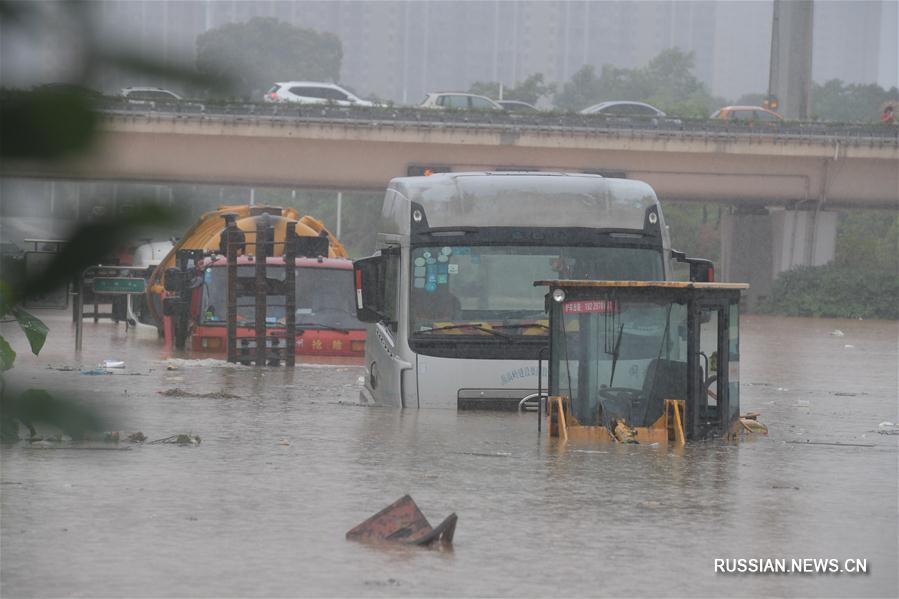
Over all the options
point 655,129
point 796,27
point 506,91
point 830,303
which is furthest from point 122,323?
point 506,91

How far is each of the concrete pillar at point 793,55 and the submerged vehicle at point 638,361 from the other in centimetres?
5240

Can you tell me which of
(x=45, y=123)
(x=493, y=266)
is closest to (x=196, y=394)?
(x=493, y=266)

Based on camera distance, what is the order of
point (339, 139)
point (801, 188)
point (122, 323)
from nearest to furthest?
point (122, 323) → point (339, 139) → point (801, 188)

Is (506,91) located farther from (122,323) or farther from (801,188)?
(122,323)

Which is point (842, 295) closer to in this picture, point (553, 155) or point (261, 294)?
point (553, 155)

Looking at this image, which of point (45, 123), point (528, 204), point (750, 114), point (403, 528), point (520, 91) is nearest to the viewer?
point (45, 123)

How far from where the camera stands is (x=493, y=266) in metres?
14.0

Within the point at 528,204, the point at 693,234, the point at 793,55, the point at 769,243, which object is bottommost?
the point at 693,234

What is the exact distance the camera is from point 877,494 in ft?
32.6

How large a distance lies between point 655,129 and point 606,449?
41825 mm

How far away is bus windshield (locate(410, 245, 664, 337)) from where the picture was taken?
545 inches

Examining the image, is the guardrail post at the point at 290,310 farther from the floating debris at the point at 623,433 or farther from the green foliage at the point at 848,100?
the green foliage at the point at 848,100

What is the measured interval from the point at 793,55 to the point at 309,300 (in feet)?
143

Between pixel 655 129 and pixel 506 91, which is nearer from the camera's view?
pixel 655 129
